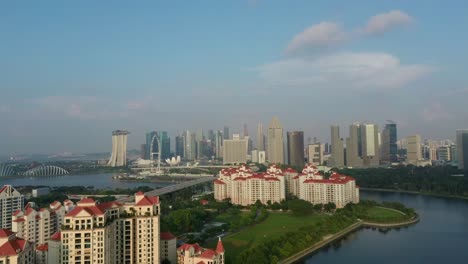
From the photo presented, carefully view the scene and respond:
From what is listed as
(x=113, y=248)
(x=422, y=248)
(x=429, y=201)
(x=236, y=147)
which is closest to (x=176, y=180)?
(x=236, y=147)

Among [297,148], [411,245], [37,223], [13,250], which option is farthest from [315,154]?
[13,250]

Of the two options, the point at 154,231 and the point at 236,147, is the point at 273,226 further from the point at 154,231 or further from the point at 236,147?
the point at 236,147

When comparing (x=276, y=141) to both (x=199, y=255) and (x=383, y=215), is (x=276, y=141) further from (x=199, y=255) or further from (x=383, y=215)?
(x=199, y=255)

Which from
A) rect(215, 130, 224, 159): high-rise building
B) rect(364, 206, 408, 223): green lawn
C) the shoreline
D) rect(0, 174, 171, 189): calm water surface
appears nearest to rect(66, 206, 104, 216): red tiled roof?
the shoreline

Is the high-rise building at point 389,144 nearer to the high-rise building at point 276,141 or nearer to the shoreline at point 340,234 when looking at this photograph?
the high-rise building at point 276,141

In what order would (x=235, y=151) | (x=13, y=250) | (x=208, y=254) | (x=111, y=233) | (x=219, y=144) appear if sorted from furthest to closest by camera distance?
(x=219, y=144) → (x=235, y=151) → (x=208, y=254) → (x=111, y=233) → (x=13, y=250)

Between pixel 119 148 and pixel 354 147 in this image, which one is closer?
pixel 354 147

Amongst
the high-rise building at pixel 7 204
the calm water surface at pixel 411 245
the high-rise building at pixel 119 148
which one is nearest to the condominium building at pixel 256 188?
the calm water surface at pixel 411 245

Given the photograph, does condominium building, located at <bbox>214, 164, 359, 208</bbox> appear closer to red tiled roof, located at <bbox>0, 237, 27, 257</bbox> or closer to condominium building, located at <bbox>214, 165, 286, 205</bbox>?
condominium building, located at <bbox>214, 165, 286, 205</bbox>
